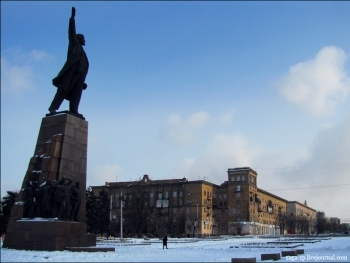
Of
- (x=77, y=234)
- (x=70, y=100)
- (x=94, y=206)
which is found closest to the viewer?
(x=77, y=234)

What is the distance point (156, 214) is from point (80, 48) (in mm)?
73106

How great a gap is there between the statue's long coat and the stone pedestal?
1981 mm

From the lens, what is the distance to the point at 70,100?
81.5 feet

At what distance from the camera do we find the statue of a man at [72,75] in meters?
24.2

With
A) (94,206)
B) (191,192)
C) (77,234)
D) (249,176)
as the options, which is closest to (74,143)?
(77,234)

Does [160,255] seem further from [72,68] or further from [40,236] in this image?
[72,68]

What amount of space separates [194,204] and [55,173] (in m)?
71.4

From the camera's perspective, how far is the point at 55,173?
70.9 ft

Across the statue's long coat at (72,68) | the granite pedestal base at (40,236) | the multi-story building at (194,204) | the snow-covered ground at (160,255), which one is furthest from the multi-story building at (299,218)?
the granite pedestal base at (40,236)

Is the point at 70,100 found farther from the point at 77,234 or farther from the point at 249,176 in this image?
the point at 249,176

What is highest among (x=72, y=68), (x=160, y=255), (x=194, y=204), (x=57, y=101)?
(x=72, y=68)

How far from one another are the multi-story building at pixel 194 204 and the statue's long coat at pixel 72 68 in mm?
61399

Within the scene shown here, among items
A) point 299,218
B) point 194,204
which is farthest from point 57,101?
point 299,218

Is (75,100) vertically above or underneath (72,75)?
underneath
